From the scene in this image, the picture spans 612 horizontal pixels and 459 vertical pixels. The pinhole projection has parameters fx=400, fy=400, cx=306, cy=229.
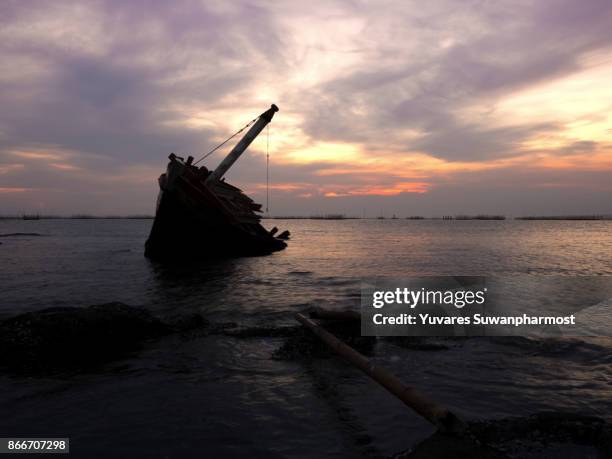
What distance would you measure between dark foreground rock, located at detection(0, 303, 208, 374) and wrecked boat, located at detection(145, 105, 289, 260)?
11.6 metres

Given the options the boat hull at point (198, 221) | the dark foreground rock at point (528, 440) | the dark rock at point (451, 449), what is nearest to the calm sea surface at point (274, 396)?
the dark foreground rock at point (528, 440)

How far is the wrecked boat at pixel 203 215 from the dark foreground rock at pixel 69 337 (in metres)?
11.6

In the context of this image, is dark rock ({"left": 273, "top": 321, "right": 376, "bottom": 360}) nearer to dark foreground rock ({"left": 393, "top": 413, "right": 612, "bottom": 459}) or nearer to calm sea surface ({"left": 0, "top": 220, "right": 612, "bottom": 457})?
calm sea surface ({"left": 0, "top": 220, "right": 612, "bottom": 457})

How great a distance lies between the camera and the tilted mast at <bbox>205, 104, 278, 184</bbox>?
73.8ft

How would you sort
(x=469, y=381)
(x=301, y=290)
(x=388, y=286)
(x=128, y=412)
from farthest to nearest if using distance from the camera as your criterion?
(x=388, y=286) → (x=301, y=290) → (x=469, y=381) → (x=128, y=412)

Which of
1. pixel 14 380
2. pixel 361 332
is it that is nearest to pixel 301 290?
pixel 361 332

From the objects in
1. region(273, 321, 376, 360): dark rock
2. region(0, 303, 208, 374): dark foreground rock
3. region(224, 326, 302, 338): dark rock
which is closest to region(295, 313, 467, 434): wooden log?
region(273, 321, 376, 360): dark rock

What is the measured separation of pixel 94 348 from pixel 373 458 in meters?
5.24

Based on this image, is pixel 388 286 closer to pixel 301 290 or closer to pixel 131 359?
pixel 301 290

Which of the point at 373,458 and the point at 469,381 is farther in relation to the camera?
the point at 469,381

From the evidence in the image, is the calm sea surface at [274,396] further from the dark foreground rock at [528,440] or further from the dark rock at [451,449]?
the dark rock at [451,449]

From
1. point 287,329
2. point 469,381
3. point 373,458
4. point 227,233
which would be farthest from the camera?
point 227,233

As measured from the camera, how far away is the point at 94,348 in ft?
22.5

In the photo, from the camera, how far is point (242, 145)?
23.2 m
